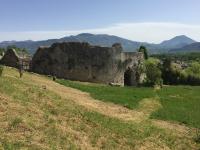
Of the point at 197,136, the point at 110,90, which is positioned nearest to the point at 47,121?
the point at 197,136

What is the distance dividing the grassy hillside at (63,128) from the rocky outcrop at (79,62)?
17.1 m

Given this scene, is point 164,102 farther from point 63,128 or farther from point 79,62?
point 63,128

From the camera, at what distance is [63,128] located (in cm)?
1691

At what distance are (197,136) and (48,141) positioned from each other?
27.5ft

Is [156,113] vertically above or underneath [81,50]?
underneath

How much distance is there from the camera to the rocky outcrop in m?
40.2

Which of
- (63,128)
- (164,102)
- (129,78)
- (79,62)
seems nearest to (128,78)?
(129,78)

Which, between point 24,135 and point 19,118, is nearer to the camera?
point 24,135

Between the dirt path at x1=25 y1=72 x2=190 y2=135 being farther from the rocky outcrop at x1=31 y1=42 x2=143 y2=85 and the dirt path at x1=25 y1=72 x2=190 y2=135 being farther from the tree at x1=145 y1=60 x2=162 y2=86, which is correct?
the tree at x1=145 y1=60 x2=162 y2=86

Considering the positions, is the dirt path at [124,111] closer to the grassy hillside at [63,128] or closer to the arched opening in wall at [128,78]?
the grassy hillside at [63,128]

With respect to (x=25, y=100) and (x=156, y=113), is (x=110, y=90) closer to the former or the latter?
(x=156, y=113)

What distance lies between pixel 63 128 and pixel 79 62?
77.0ft

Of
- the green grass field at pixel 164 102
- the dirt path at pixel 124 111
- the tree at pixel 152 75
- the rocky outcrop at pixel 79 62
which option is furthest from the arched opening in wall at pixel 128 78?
the dirt path at pixel 124 111

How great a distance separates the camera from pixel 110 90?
1281 inches
